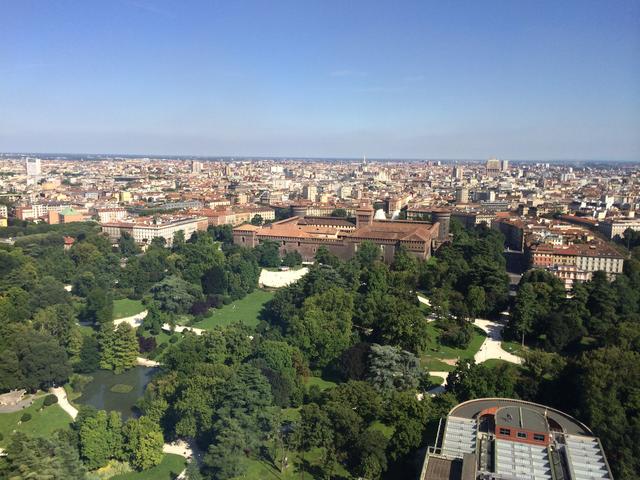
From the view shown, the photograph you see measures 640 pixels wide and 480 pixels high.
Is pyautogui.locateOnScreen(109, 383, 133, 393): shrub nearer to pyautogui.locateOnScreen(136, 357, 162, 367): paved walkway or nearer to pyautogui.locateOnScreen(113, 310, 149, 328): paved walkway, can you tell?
pyautogui.locateOnScreen(136, 357, 162, 367): paved walkway

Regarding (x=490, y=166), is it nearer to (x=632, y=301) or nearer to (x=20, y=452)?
(x=632, y=301)

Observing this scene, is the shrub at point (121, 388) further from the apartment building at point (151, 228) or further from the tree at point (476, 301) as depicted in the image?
the apartment building at point (151, 228)

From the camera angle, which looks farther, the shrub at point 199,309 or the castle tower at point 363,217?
the castle tower at point 363,217

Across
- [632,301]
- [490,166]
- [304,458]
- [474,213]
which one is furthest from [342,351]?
[490,166]

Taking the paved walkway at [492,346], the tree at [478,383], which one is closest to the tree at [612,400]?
the tree at [478,383]

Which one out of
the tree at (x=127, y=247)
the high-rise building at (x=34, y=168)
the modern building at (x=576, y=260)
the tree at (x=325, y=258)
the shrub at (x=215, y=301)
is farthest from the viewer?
the high-rise building at (x=34, y=168)

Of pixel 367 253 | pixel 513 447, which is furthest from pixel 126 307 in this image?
pixel 513 447

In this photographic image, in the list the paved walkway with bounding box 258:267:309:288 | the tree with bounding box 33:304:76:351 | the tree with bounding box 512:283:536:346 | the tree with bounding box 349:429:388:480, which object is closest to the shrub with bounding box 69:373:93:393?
the tree with bounding box 33:304:76:351

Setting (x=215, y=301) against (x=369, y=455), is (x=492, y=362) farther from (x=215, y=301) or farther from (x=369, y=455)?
(x=215, y=301)
